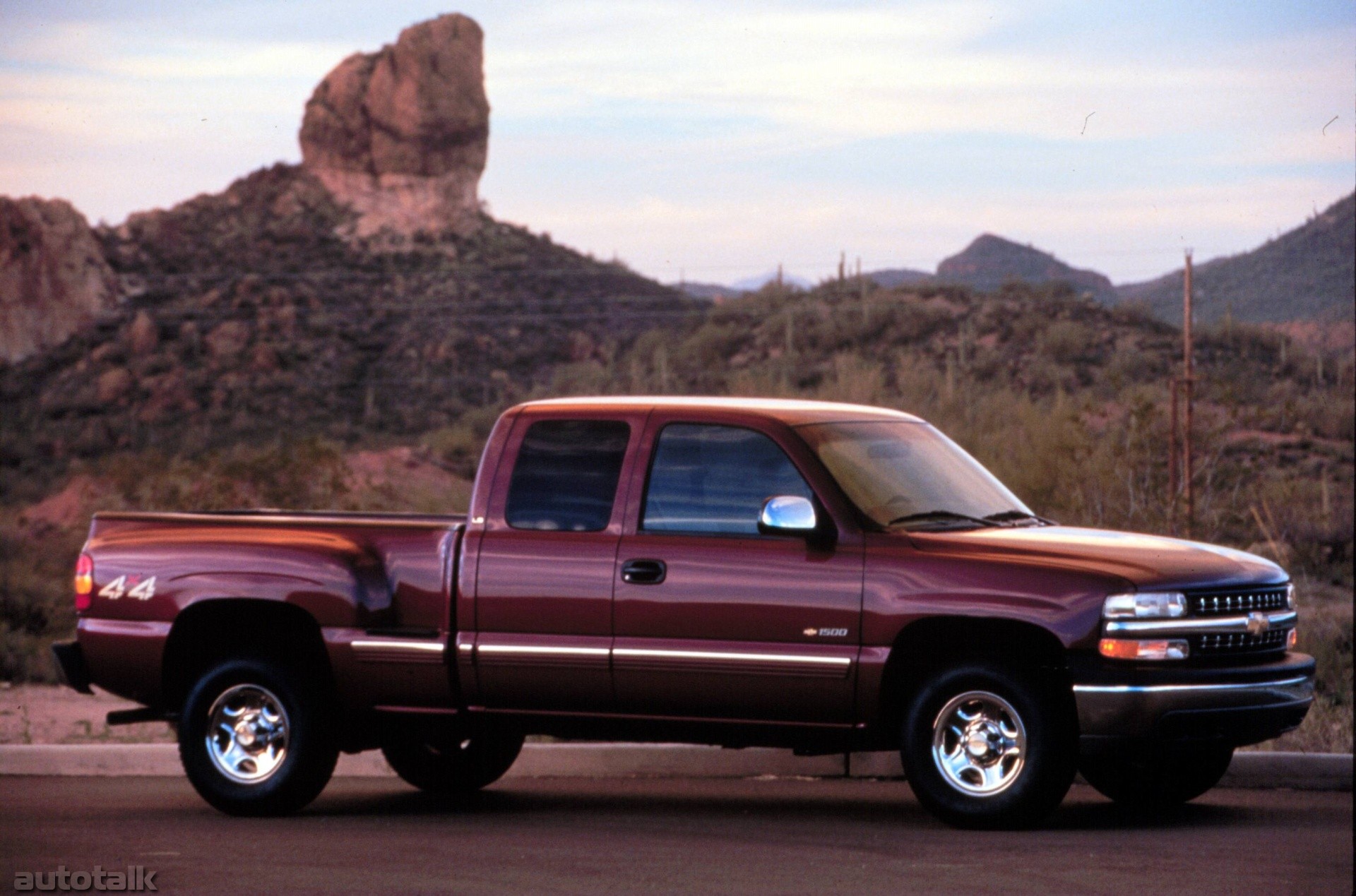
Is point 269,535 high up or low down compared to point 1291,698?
up

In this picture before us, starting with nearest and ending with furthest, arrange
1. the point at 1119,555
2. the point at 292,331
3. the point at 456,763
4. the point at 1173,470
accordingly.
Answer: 1. the point at 1119,555
2. the point at 456,763
3. the point at 1173,470
4. the point at 292,331

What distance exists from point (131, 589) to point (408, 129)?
65978mm

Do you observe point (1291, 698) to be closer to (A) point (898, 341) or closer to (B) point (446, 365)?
(A) point (898, 341)

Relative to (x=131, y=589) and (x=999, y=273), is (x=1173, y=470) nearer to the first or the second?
(x=131, y=589)

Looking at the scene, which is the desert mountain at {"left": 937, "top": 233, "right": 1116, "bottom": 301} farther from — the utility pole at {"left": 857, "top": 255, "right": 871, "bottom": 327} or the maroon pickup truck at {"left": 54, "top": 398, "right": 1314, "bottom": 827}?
the maroon pickup truck at {"left": 54, "top": 398, "right": 1314, "bottom": 827}

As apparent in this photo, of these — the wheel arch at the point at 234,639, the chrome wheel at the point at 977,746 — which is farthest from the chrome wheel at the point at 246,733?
the chrome wheel at the point at 977,746

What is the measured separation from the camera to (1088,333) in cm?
5347

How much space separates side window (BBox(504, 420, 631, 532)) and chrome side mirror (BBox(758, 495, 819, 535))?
904 millimetres

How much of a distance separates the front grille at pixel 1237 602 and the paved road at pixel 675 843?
104 cm

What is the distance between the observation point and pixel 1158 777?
1033cm

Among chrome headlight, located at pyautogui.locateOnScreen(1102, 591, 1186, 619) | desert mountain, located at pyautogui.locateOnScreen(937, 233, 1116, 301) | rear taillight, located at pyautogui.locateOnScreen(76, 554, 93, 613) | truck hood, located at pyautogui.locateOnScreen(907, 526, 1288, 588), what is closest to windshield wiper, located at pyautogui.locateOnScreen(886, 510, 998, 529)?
truck hood, located at pyautogui.locateOnScreen(907, 526, 1288, 588)

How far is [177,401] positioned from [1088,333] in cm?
2655

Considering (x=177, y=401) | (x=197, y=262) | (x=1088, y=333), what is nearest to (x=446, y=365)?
(x=177, y=401)

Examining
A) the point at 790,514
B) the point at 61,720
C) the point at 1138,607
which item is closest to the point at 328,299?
the point at 61,720
